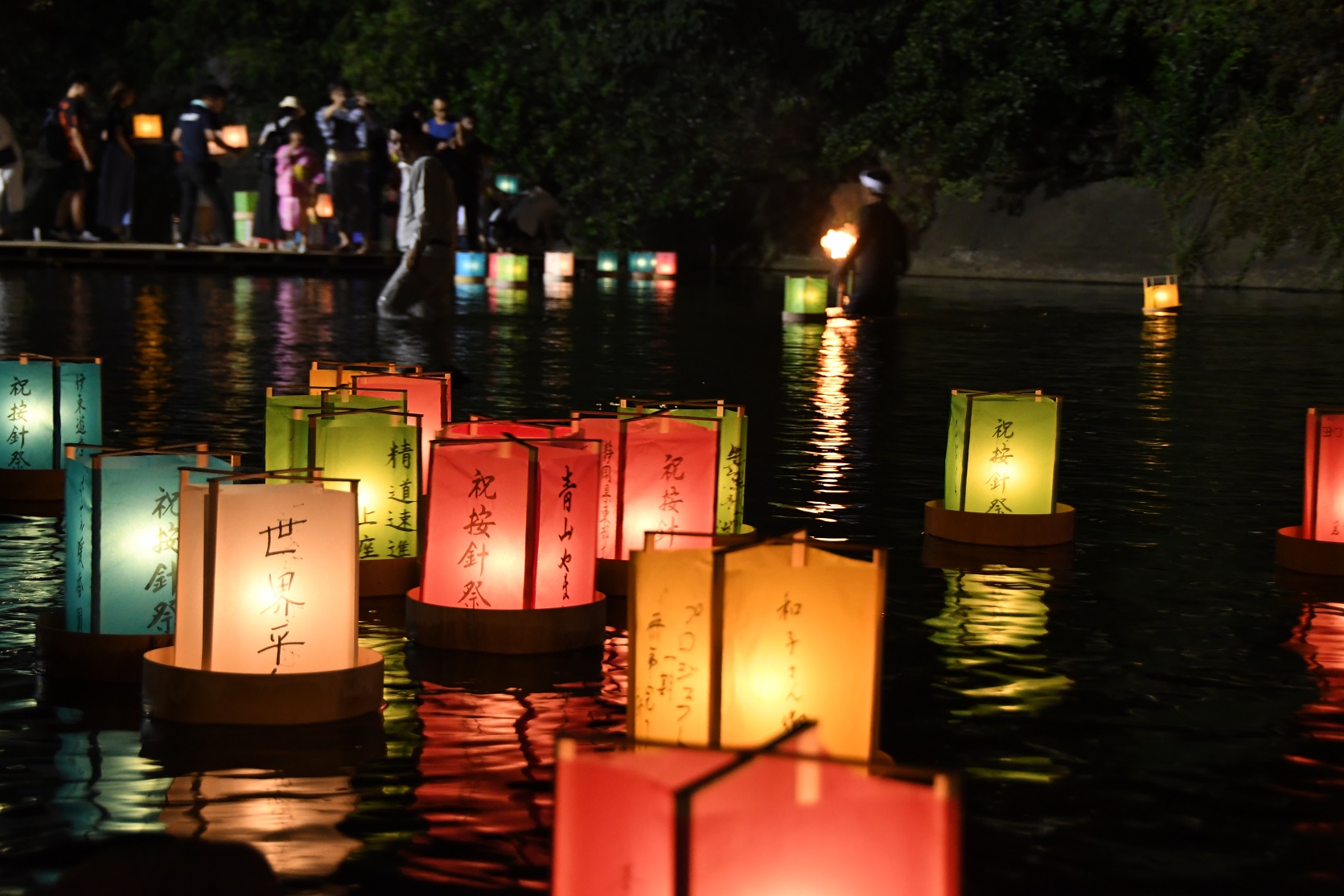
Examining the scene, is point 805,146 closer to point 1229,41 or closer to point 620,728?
point 1229,41

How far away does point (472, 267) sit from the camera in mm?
25094

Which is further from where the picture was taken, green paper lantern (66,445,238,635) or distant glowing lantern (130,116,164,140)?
distant glowing lantern (130,116,164,140)

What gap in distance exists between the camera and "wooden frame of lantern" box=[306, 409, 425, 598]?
5676 millimetres

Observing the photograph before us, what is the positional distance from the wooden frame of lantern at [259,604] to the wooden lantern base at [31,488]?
3027mm

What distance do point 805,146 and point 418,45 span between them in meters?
6.31

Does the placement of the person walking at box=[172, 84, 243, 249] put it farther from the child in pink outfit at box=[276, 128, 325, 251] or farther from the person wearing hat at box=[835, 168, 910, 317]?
the person wearing hat at box=[835, 168, 910, 317]

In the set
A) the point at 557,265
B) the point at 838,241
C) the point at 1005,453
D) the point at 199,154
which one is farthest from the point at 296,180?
the point at 1005,453

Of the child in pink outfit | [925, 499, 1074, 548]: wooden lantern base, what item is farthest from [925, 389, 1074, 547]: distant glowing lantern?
the child in pink outfit

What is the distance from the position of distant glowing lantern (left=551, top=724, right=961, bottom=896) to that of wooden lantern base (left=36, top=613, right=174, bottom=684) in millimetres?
2573

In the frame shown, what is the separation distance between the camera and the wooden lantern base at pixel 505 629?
16.5 feet

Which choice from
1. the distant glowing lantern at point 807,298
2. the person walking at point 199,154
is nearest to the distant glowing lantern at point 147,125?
the person walking at point 199,154

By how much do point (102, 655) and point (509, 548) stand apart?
104 cm

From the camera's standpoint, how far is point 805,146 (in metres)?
32.0

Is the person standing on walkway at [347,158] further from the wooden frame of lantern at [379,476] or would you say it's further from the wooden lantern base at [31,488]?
the wooden frame of lantern at [379,476]
